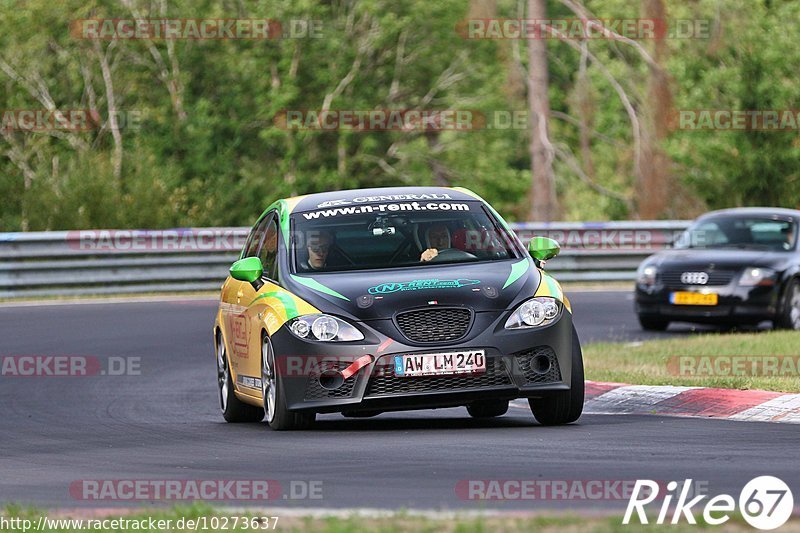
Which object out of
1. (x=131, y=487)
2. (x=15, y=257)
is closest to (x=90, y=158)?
(x=15, y=257)

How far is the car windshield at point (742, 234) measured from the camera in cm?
2048

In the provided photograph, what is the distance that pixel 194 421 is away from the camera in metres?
12.7

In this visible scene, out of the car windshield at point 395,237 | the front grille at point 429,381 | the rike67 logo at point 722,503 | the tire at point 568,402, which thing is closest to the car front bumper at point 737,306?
the car windshield at point 395,237

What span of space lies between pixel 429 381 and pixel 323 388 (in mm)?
675

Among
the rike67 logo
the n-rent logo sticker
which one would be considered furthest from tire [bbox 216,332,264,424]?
the rike67 logo

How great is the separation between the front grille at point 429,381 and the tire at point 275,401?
0.62 m

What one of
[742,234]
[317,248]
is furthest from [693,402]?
[742,234]

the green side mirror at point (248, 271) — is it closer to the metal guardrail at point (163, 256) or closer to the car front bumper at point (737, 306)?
the car front bumper at point (737, 306)

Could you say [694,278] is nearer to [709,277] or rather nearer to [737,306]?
[709,277]

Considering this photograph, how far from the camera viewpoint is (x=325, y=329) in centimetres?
1081

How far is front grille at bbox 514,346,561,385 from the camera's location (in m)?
10.8

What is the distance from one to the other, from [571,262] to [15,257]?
30.0ft

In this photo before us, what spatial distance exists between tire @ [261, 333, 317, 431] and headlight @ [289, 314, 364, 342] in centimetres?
32

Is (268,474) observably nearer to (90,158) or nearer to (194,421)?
(194,421)
